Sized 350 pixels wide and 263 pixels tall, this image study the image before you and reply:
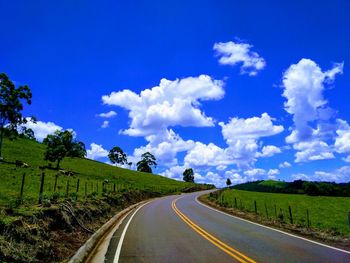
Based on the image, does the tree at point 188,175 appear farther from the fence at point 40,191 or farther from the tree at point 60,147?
the fence at point 40,191

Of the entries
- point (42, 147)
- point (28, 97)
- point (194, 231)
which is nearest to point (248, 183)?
point (42, 147)

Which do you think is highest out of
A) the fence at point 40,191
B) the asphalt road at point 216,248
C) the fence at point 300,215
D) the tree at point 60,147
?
A: the tree at point 60,147

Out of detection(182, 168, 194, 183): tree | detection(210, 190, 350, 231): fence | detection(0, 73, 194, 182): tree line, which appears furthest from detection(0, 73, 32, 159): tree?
detection(182, 168, 194, 183): tree

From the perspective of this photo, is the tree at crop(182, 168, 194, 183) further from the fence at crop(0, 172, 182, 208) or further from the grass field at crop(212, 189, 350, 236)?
the fence at crop(0, 172, 182, 208)

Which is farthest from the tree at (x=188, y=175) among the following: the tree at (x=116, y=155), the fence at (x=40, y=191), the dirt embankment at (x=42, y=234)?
the dirt embankment at (x=42, y=234)

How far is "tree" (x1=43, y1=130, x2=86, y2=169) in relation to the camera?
238 feet

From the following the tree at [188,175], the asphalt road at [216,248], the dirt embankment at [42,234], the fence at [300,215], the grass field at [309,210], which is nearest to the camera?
the dirt embankment at [42,234]

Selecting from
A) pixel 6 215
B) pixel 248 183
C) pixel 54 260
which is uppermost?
pixel 248 183

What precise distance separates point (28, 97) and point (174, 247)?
5341 centimetres

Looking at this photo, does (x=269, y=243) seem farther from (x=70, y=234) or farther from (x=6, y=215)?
(x=6, y=215)

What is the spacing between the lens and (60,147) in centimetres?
7275

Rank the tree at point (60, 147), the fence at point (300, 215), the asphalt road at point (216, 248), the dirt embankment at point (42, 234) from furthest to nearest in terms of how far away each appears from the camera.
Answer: the tree at point (60, 147) → the fence at point (300, 215) → the asphalt road at point (216, 248) → the dirt embankment at point (42, 234)

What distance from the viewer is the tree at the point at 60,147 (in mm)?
72688

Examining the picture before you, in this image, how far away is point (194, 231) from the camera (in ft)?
55.2
